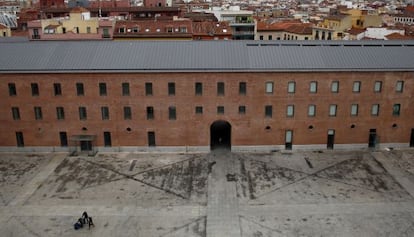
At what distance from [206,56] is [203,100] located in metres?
5.35

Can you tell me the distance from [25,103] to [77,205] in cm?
1779

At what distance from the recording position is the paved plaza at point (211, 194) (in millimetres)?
38250

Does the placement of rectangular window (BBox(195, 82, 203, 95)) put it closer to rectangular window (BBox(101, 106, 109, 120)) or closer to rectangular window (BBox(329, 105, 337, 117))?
rectangular window (BBox(101, 106, 109, 120))

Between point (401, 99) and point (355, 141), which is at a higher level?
point (401, 99)

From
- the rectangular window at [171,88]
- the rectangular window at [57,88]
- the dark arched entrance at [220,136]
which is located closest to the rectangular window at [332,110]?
the dark arched entrance at [220,136]

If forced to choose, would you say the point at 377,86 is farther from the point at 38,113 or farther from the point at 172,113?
the point at 38,113

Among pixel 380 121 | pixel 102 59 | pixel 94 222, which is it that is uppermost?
pixel 102 59

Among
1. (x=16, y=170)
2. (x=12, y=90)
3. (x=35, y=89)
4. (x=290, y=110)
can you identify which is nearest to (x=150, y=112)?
(x=35, y=89)

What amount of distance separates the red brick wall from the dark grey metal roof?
3.15 ft

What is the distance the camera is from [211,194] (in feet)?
144

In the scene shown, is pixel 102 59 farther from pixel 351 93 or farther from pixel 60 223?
pixel 351 93

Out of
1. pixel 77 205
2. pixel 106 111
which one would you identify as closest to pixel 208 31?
pixel 106 111

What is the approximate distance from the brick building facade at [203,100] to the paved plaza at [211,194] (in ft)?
6.13

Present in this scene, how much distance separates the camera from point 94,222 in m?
39.1
